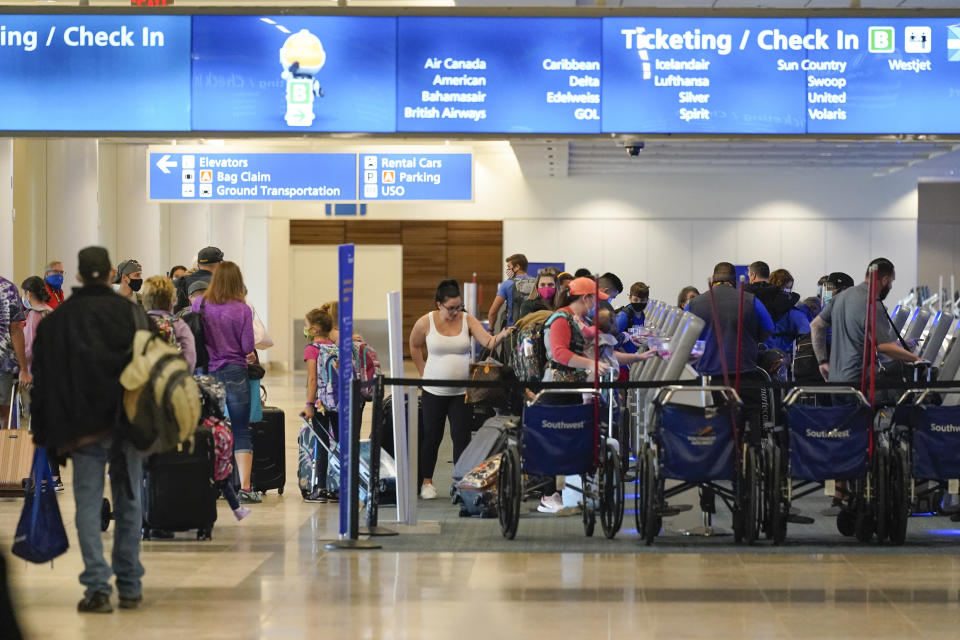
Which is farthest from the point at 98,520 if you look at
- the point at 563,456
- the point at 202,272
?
the point at 202,272

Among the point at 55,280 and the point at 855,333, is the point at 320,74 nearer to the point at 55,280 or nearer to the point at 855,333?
the point at 855,333

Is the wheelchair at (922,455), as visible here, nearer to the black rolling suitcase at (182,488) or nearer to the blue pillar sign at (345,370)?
the blue pillar sign at (345,370)

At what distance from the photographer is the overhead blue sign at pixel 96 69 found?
25.8 ft

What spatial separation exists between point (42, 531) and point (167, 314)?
5.88ft

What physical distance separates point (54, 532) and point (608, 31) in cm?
406

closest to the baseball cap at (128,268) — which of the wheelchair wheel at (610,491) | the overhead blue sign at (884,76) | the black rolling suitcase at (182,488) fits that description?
the black rolling suitcase at (182,488)

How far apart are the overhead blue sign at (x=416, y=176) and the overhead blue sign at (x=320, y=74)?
7.00 m

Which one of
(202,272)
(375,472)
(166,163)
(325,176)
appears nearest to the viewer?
(375,472)

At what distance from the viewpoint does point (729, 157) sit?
68.9 ft

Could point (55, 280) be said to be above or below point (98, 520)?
above

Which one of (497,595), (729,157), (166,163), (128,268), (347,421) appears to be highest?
(729,157)

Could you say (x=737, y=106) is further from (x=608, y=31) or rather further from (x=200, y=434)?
(x=200, y=434)

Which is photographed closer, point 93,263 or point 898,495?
point 93,263

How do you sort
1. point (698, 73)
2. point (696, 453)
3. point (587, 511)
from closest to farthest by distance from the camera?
point (696, 453), point (587, 511), point (698, 73)
